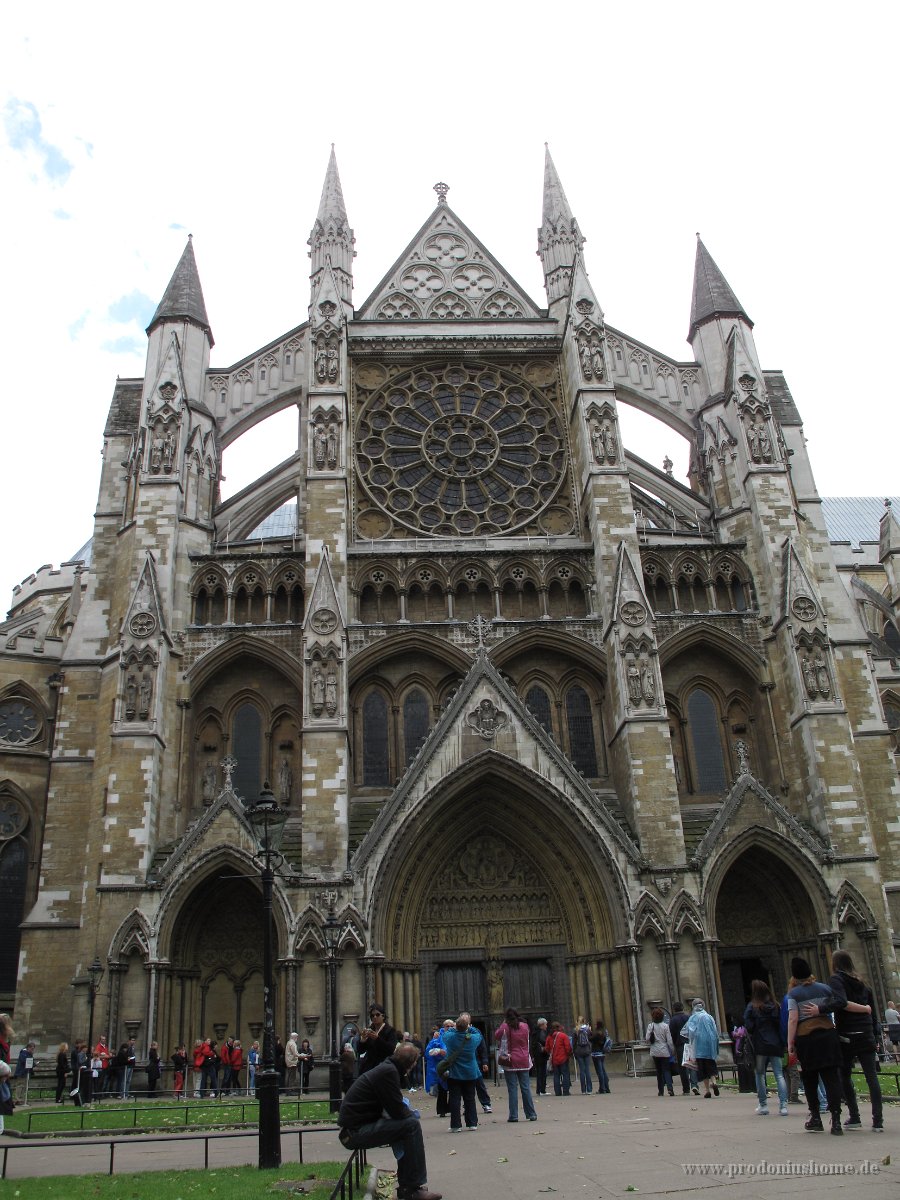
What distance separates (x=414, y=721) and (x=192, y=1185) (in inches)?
687

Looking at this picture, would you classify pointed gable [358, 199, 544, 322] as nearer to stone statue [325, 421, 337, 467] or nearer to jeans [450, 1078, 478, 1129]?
stone statue [325, 421, 337, 467]

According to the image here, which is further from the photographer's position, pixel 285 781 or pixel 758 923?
pixel 285 781

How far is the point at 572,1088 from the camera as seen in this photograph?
20.6m

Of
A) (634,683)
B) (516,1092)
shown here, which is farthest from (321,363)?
(516,1092)

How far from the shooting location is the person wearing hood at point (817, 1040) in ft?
28.9

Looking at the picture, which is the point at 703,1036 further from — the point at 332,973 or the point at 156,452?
the point at 156,452

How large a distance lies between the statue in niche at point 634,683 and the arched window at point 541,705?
2.68 metres

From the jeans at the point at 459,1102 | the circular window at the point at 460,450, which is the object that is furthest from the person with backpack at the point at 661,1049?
the circular window at the point at 460,450

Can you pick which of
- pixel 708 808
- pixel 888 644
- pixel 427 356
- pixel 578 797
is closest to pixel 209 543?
pixel 427 356

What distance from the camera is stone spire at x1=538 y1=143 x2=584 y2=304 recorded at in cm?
3225

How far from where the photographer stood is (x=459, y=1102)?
483 inches

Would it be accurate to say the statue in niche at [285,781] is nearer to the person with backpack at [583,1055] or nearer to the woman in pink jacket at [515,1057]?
the person with backpack at [583,1055]

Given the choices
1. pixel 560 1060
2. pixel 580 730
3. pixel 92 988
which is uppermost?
pixel 580 730

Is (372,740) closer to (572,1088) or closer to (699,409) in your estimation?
(572,1088)
